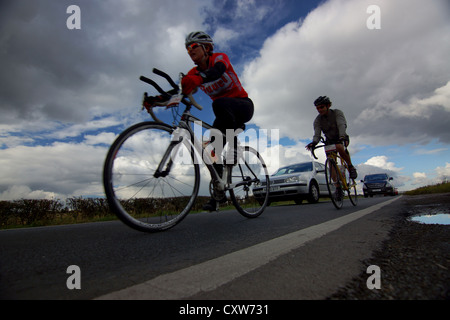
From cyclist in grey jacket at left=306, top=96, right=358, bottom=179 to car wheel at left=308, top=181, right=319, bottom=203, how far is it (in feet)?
12.6

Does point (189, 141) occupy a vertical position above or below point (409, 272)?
above

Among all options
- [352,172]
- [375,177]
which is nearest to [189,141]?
[352,172]

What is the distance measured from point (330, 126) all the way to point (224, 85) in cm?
363

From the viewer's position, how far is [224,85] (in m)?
3.54

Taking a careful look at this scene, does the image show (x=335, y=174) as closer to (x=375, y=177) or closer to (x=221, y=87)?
(x=221, y=87)

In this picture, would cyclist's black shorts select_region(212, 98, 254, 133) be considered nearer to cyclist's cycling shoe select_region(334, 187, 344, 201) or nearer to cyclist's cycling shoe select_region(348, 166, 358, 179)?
cyclist's cycling shoe select_region(334, 187, 344, 201)

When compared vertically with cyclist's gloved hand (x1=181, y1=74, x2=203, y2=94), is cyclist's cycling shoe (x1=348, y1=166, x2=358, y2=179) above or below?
below

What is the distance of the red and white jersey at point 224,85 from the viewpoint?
11.0 feet

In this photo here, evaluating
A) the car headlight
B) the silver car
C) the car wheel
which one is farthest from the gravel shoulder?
the car wheel

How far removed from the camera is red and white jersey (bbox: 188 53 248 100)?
3.35 m
